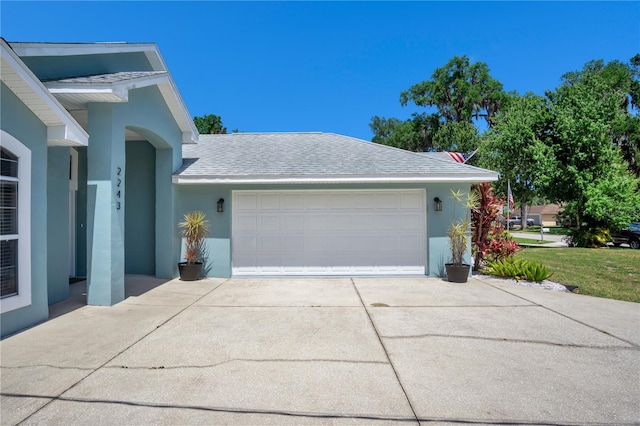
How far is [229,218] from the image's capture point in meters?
8.69

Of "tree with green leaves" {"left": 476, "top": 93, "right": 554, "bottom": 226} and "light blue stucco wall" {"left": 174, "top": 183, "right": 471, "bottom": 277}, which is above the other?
"tree with green leaves" {"left": 476, "top": 93, "right": 554, "bottom": 226}

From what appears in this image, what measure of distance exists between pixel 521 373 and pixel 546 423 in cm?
87

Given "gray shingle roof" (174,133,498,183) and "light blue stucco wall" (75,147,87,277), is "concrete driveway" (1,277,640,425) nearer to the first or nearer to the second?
"gray shingle roof" (174,133,498,183)

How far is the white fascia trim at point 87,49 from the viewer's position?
520 cm

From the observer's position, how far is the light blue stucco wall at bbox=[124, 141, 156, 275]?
8.80 metres

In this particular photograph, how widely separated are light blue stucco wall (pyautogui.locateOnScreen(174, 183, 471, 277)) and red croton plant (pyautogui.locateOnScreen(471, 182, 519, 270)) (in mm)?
870

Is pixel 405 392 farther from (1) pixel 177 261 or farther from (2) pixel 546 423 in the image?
(1) pixel 177 261

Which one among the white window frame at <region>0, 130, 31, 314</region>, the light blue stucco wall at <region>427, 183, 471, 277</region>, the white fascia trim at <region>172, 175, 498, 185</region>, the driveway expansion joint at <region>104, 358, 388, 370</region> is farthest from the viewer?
the light blue stucco wall at <region>427, 183, 471, 277</region>

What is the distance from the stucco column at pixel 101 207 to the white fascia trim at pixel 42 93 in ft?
1.49

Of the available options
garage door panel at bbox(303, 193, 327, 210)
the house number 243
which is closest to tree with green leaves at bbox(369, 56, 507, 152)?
garage door panel at bbox(303, 193, 327, 210)

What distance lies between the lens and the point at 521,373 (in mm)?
3453

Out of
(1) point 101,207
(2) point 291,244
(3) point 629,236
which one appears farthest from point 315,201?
(3) point 629,236

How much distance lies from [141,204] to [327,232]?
5.00m

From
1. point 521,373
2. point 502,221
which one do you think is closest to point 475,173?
point 502,221
